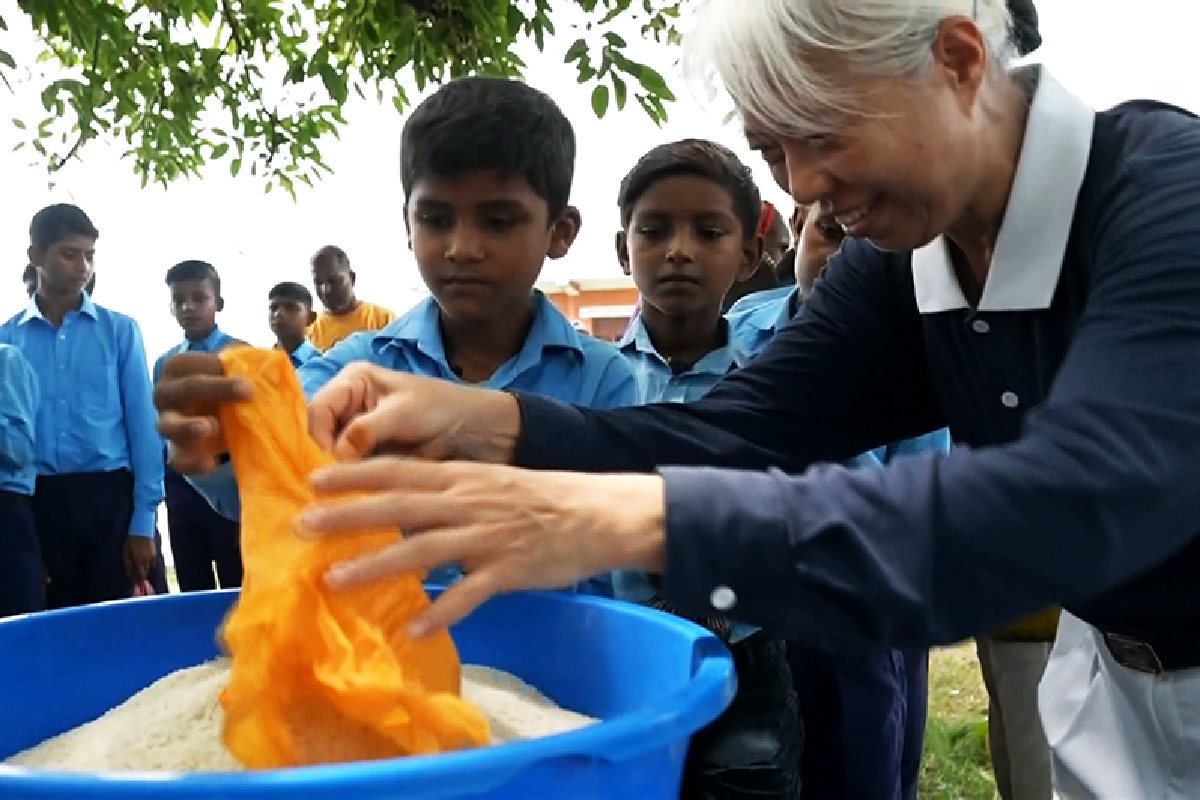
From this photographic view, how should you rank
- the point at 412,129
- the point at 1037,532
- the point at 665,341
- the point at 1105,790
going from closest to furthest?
the point at 1037,532
the point at 1105,790
the point at 412,129
the point at 665,341

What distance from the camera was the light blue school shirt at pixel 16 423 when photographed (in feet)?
10.0

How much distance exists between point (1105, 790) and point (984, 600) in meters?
0.53

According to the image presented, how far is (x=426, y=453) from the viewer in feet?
3.14

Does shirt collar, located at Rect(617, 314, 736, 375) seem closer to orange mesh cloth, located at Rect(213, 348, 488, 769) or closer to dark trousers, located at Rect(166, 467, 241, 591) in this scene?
orange mesh cloth, located at Rect(213, 348, 488, 769)

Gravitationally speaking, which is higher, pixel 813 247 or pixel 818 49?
pixel 818 49

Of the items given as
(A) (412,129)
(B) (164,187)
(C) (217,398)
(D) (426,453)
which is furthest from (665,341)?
(B) (164,187)

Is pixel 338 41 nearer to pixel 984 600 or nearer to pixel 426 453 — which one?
pixel 426 453

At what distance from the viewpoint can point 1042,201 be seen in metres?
0.93

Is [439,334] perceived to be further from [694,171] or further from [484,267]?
[694,171]

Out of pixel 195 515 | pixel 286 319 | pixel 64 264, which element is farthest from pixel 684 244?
pixel 286 319

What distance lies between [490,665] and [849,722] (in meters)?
0.87

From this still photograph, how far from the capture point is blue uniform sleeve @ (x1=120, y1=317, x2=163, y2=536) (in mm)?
3404

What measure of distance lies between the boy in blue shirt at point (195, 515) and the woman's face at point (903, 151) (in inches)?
125

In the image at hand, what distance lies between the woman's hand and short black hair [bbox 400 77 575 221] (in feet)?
1.78
